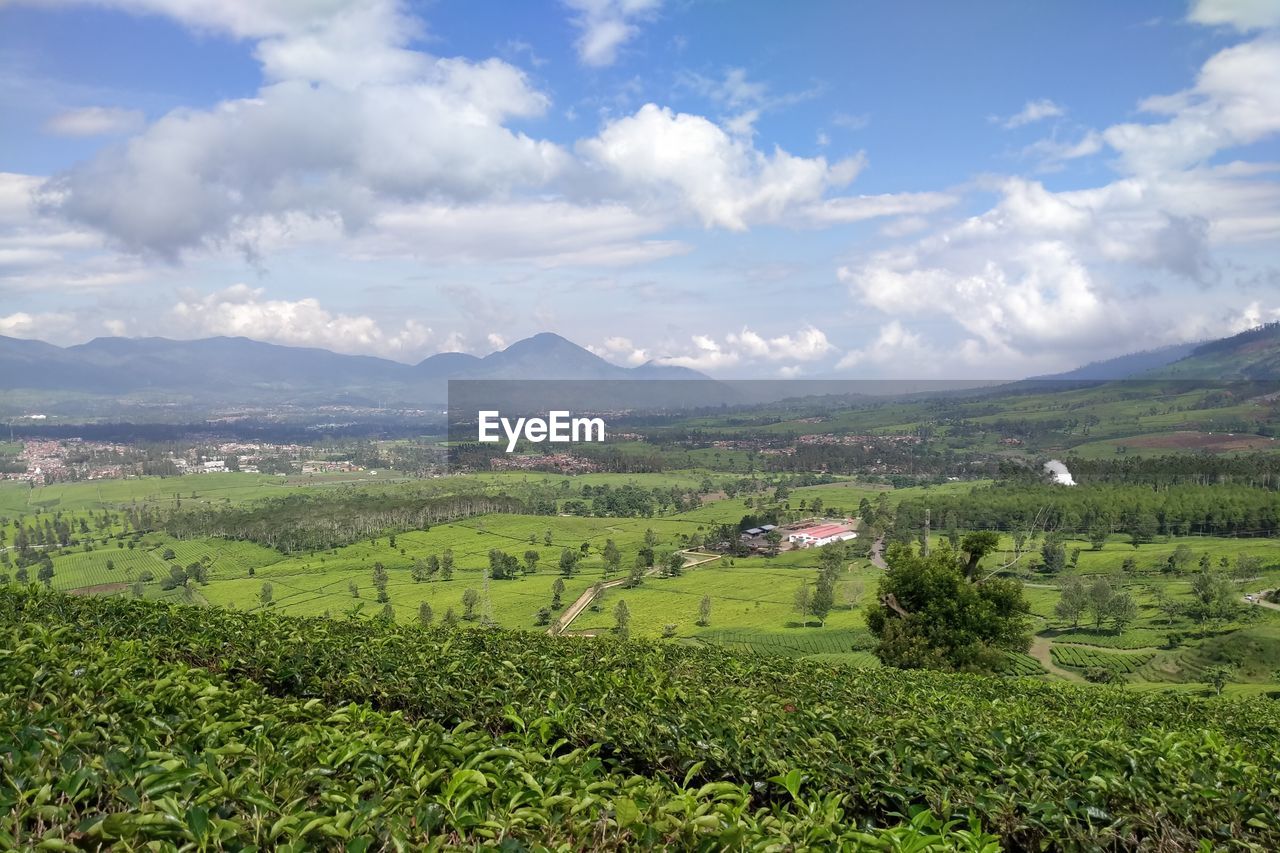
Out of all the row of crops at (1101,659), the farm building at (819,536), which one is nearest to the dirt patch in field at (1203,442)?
the farm building at (819,536)

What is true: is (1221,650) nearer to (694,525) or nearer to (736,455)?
(694,525)

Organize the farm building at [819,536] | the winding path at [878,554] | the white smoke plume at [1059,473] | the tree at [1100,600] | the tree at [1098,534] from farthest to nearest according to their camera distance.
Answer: the white smoke plume at [1059,473] → the farm building at [819,536] → the tree at [1098,534] → the winding path at [878,554] → the tree at [1100,600]

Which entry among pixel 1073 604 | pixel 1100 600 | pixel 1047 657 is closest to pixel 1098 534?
pixel 1073 604

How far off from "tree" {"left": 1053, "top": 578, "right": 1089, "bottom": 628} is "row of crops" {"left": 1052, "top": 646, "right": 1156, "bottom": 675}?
18.5 feet

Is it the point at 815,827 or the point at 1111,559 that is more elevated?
the point at 815,827

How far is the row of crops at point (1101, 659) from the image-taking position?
3091 centimetres

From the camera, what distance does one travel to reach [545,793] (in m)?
2.30

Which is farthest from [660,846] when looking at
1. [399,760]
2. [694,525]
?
[694,525]

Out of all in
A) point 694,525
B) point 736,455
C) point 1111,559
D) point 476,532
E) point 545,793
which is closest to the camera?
point 545,793

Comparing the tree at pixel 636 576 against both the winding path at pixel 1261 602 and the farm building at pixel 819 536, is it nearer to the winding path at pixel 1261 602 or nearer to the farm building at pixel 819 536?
the farm building at pixel 819 536

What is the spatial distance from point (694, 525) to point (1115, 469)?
56.3 meters

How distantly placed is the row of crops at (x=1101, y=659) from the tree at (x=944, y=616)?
56.4 feet

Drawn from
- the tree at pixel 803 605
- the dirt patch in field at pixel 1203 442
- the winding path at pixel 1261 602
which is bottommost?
the tree at pixel 803 605

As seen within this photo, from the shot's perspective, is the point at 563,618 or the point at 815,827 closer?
the point at 815,827
